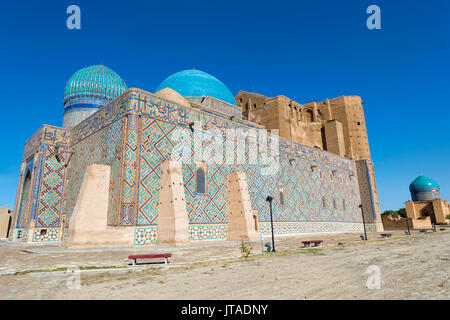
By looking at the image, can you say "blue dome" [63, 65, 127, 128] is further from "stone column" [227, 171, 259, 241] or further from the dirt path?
the dirt path

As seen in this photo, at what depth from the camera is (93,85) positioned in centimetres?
2127

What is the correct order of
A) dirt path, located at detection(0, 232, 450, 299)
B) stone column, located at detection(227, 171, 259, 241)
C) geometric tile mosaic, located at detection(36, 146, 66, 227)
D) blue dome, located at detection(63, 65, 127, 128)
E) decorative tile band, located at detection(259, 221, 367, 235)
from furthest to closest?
blue dome, located at detection(63, 65, 127, 128)
decorative tile band, located at detection(259, 221, 367, 235)
geometric tile mosaic, located at detection(36, 146, 66, 227)
stone column, located at detection(227, 171, 259, 241)
dirt path, located at detection(0, 232, 450, 299)

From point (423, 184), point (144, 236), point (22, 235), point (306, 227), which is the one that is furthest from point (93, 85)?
point (423, 184)

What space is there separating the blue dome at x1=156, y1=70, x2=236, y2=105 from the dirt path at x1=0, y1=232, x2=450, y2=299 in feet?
49.3

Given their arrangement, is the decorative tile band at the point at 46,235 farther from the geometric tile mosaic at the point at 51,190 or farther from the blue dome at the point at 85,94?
the blue dome at the point at 85,94

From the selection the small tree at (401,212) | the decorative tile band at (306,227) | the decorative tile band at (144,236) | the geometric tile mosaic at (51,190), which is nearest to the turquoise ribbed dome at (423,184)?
the small tree at (401,212)

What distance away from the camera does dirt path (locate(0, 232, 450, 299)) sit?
3049mm

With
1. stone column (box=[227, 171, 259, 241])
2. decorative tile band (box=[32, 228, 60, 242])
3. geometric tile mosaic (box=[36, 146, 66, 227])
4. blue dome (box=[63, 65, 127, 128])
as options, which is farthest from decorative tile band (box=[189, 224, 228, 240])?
blue dome (box=[63, 65, 127, 128])

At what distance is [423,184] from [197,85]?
41571 millimetres

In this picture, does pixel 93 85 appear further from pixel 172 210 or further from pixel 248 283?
pixel 248 283

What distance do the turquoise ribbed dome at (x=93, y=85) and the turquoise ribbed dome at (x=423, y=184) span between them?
44847 mm
